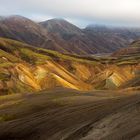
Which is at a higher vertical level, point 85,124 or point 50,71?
point 85,124

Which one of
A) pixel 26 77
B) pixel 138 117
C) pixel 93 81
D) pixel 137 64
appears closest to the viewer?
pixel 138 117

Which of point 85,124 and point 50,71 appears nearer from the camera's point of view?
point 85,124

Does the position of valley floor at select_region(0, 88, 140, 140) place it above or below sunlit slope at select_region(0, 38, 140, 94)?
above

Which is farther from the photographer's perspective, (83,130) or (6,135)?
(6,135)

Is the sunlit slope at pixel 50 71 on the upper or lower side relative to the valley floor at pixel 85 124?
lower

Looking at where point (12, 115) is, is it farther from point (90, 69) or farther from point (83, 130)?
point (90, 69)

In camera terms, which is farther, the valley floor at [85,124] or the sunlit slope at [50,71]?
the sunlit slope at [50,71]

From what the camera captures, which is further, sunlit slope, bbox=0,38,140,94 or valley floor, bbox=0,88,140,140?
sunlit slope, bbox=0,38,140,94

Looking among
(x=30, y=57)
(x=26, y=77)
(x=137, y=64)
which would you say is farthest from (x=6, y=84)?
(x=137, y=64)
